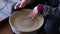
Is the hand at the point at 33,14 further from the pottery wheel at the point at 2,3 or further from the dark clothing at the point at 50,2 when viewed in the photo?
the pottery wheel at the point at 2,3

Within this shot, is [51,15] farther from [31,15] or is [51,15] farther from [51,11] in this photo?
[31,15]

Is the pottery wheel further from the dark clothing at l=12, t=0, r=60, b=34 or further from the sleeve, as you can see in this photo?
the sleeve

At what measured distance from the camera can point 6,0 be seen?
1.19 meters

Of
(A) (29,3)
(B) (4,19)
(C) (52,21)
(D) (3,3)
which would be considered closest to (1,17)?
(B) (4,19)

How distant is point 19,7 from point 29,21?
0.12m

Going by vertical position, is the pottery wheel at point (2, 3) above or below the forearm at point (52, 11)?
below

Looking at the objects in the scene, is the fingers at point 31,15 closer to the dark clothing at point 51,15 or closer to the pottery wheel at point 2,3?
the dark clothing at point 51,15

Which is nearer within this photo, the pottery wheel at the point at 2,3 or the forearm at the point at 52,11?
the forearm at the point at 52,11

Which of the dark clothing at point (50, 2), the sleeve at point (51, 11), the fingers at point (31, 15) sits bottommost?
the fingers at point (31, 15)

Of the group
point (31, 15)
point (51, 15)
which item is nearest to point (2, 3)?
point (31, 15)

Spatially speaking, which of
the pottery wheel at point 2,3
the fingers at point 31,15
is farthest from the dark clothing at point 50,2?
the pottery wheel at point 2,3

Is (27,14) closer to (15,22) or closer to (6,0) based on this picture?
(15,22)

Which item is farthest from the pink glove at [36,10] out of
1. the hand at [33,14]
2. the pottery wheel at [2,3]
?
the pottery wheel at [2,3]

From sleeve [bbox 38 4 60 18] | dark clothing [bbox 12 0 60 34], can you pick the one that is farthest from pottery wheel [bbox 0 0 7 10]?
sleeve [bbox 38 4 60 18]
